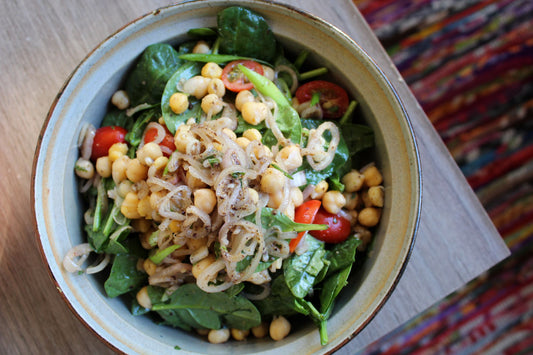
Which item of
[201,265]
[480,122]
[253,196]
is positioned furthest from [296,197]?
[480,122]

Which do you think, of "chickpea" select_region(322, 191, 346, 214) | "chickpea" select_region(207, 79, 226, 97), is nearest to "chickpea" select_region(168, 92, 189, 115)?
"chickpea" select_region(207, 79, 226, 97)

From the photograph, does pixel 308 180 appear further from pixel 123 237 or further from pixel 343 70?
pixel 123 237

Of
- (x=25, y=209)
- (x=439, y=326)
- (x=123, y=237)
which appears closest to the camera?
(x=123, y=237)

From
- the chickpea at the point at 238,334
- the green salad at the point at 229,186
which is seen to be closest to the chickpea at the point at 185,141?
the green salad at the point at 229,186

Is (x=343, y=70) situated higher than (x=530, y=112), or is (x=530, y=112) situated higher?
(x=343, y=70)

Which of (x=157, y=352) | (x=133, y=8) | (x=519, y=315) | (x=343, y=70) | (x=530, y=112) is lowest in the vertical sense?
(x=519, y=315)

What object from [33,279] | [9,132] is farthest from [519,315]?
[9,132]
